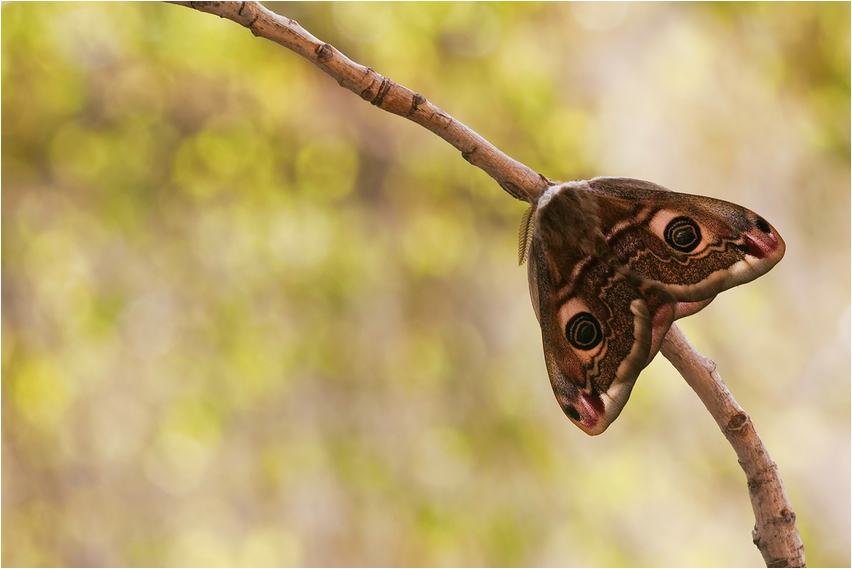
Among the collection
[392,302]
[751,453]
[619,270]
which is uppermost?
[392,302]

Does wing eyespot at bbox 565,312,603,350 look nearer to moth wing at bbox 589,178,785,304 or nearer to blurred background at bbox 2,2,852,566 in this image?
moth wing at bbox 589,178,785,304

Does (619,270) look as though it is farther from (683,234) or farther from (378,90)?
(378,90)

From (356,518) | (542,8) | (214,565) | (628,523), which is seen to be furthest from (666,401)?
(214,565)

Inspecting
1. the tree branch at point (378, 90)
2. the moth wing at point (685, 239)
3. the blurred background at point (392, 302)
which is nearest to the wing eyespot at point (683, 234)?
the moth wing at point (685, 239)

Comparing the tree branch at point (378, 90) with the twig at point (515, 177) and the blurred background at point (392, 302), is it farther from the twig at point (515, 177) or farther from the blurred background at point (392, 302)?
the blurred background at point (392, 302)

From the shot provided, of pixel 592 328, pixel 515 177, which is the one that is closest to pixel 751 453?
pixel 592 328

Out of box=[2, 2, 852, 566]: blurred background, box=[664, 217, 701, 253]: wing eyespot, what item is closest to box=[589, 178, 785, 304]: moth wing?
box=[664, 217, 701, 253]: wing eyespot
